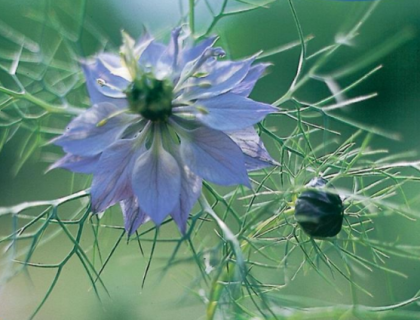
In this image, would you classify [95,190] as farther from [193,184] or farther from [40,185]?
[40,185]

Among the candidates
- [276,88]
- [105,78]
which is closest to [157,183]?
[105,78]

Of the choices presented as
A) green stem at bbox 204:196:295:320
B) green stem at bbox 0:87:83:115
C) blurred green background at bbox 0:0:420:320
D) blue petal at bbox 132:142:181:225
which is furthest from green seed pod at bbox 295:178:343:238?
blurred green background at bbox 0:0:420:320

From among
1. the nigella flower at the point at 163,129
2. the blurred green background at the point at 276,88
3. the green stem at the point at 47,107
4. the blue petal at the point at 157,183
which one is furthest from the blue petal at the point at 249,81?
the blurred green background at the point at 276,88

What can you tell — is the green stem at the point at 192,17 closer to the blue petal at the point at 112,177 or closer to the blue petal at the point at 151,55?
the blue petal at the point at 151,55

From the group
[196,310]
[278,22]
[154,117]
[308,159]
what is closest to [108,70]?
[154,117]

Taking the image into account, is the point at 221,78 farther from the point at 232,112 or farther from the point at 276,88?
the point at 276,88

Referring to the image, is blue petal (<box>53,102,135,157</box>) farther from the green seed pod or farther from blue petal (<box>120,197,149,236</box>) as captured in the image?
the green seed pod
